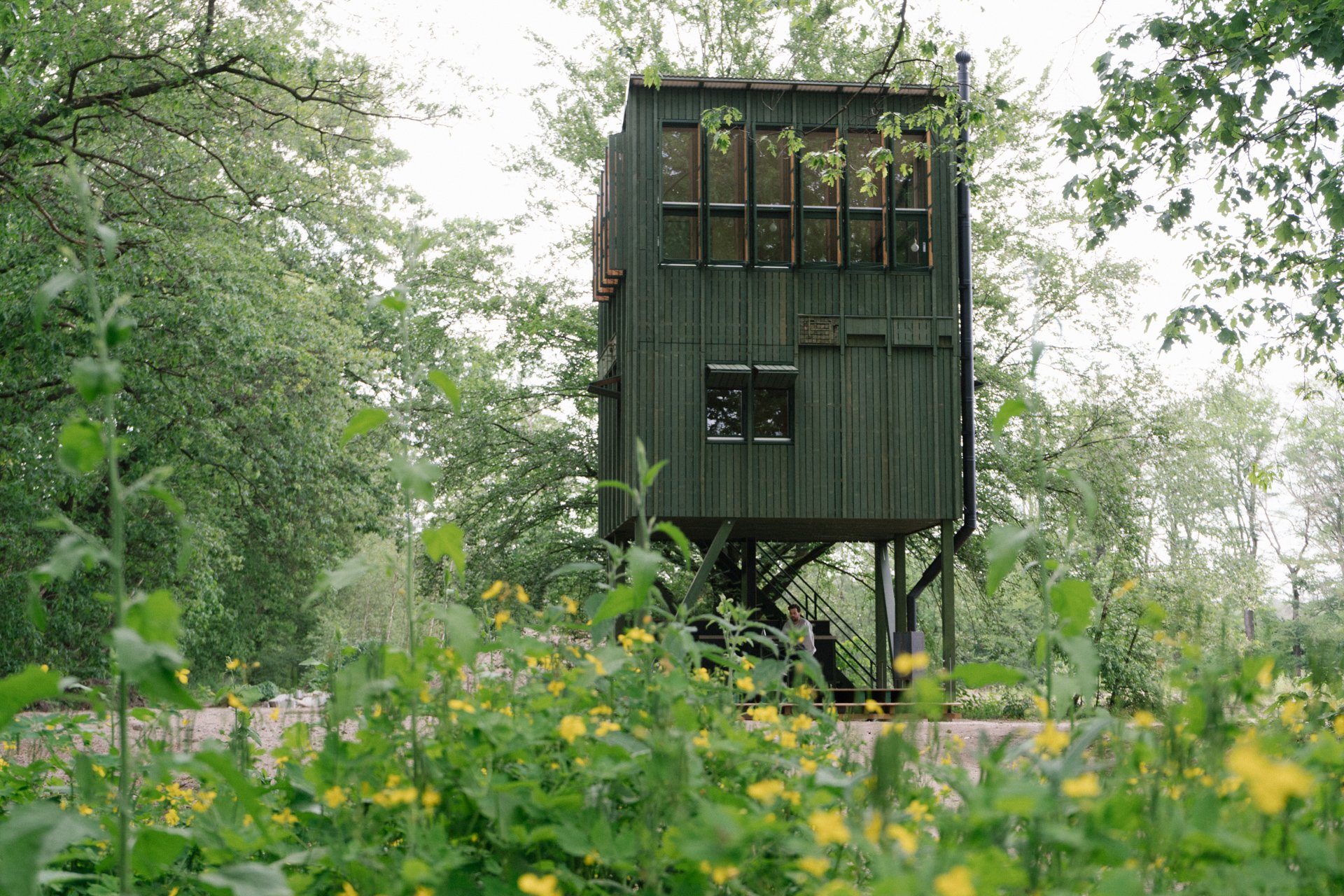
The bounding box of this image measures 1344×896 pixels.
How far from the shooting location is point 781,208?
53.0ft

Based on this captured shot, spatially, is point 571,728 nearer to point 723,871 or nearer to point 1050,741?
point 723,871

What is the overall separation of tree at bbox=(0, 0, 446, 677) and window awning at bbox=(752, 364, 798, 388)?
18.2ft

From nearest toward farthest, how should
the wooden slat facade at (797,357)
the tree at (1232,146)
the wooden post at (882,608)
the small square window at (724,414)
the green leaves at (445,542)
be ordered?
the green leaves at (445,542) → the tree at (1232,146) → the wooden slat facade at (797,357) → the small square window at (724,414) → the wooden post at (882,608)

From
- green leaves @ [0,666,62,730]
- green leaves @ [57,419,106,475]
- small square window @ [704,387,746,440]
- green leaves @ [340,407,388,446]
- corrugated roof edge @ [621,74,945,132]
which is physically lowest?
A: green leaves @ [0,666,62,730]

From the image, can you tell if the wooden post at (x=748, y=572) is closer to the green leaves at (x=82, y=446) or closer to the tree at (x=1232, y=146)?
the tree at (x=1232, y=146)

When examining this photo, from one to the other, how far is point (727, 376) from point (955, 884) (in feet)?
48.3

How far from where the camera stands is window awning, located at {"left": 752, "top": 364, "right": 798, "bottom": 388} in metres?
15.8

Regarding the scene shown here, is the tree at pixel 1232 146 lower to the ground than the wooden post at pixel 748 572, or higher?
higher

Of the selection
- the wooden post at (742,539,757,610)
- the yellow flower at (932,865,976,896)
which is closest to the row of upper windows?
the wooden post at (742,539,757,610)

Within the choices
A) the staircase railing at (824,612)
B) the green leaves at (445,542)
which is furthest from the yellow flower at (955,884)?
the staircase railing at (824,612)

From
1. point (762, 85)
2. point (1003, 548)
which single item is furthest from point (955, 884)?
point (762, 85)

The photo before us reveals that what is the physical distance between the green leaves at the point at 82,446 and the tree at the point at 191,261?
969 centimetres

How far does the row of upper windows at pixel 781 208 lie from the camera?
16.0m

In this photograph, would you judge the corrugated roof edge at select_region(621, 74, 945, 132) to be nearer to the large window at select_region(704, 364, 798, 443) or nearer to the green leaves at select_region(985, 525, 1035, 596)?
the large window at select_region(704, 364, 798, 443)
